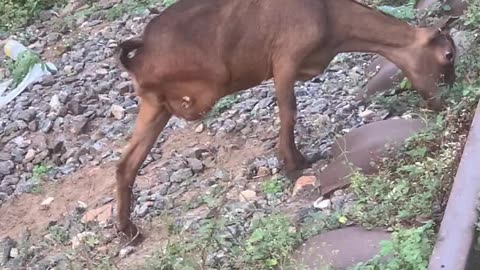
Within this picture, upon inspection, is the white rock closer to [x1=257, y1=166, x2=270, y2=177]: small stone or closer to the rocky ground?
the rocky ground

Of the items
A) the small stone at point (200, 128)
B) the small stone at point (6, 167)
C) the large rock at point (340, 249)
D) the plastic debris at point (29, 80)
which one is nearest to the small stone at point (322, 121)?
the small stone at point (200, 128)

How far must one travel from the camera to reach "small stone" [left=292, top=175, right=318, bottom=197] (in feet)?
21.9

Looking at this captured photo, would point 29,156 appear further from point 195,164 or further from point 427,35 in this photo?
point 427,35

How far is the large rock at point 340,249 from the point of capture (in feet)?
16.7

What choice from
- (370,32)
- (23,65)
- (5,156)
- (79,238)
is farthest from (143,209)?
(23,65)

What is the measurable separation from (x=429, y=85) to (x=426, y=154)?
1344mm

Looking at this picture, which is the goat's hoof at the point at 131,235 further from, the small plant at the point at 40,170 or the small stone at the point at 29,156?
the small stone at the point at 29,156

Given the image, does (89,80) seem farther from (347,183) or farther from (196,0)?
(347,183)

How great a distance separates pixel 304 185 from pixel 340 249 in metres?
1.55

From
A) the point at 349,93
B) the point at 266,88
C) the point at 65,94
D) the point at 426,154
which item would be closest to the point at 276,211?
the point at 426,154

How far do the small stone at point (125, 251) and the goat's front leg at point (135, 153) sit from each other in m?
0.10

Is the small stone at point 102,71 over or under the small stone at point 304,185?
under

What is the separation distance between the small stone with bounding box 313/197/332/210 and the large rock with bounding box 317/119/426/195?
0.21ft

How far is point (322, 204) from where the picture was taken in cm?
625
